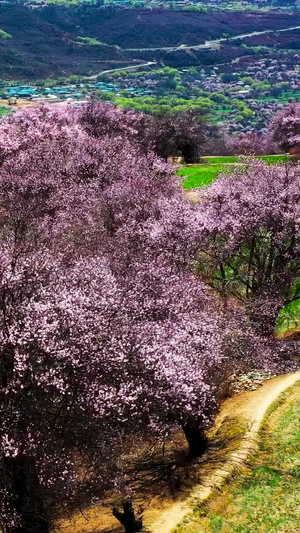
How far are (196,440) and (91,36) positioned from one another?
181335mm

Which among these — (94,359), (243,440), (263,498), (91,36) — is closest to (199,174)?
(243,440)

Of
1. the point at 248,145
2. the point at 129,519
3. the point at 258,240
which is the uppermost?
the point at 248,145

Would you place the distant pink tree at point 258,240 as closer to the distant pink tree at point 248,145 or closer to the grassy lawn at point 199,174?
the grassy lawn at point 199,174

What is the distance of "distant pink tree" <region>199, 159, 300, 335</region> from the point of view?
A: 1009 inches

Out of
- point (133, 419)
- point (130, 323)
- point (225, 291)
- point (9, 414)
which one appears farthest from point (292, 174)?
point (9, 414)

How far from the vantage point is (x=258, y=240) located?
26703 mm

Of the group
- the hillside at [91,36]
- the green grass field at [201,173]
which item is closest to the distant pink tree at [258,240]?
the green grass field at [201,173]

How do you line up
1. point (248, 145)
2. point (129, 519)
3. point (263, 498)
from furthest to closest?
1. point (248, 145)
2. point (263, 498)
3. point (129, 519)

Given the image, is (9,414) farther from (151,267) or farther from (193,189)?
(193,189)

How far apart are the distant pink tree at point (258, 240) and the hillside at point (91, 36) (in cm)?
11704

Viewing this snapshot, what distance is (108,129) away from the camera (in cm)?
5412

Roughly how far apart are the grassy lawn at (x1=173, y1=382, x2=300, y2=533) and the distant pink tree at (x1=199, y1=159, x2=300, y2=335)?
279 inches

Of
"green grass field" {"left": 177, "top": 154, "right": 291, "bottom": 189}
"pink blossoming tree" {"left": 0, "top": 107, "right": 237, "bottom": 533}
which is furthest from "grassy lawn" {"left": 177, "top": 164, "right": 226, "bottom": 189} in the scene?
"pink blossoming tree" {"left": 0, "top": 107, "right": 237, "bottom": 533}

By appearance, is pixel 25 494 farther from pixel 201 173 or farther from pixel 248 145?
pixel 248 145
